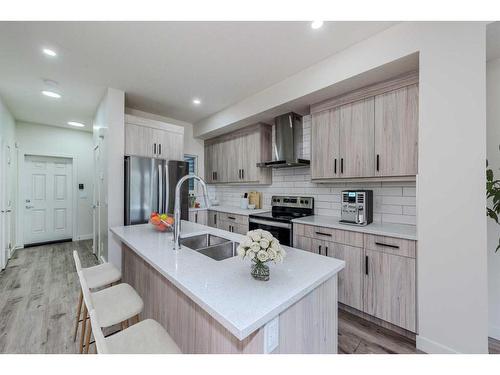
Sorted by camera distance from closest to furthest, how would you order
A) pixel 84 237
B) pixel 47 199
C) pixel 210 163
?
1. pixel 210 163
2. pixel 47 199
3. pixel 84 237

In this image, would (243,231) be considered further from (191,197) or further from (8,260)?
(8,260)

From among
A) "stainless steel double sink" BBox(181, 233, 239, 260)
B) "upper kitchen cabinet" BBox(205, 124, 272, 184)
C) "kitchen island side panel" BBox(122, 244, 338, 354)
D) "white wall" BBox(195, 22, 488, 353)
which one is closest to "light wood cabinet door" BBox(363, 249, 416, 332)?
"white wall" BBox(195, 22, 488, 353)

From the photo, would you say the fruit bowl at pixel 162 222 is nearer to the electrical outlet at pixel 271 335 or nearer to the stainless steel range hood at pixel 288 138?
the electrical outlet at pixel 271 335

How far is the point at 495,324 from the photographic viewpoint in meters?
1.96

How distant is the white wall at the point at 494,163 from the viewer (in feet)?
6.46

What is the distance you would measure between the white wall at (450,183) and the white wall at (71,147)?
20.5 feet

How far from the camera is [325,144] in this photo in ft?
9.30

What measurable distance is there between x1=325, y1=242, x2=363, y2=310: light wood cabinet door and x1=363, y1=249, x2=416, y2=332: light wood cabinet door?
0.06 meters

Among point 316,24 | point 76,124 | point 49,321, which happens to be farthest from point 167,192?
point 76,124

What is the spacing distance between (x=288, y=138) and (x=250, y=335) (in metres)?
2.79

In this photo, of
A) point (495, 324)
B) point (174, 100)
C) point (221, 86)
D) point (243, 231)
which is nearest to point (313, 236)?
point (243, 231)

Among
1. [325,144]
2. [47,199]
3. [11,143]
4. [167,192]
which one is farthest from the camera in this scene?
[47,199]

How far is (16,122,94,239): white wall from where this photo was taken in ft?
15.6

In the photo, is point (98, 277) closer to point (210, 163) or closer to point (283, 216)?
point (283, 216)
